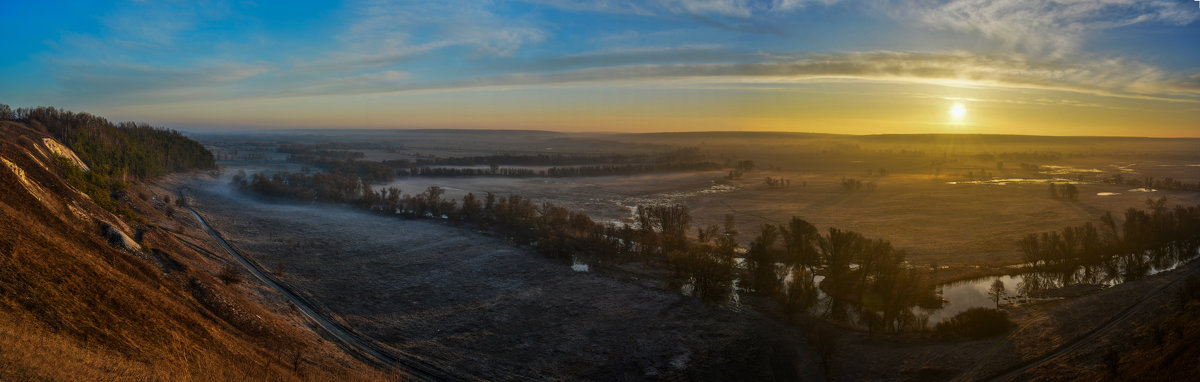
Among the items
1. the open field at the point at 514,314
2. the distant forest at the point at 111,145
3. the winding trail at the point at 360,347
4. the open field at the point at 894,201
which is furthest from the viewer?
the distant forest at the point at 111,145

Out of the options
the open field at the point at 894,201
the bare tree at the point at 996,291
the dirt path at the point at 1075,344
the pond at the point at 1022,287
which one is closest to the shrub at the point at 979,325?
the pond at the point at 1022,287

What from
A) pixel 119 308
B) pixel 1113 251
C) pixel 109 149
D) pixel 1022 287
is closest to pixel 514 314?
pixel 119 308

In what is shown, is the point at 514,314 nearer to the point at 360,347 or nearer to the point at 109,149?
the point at 360,347

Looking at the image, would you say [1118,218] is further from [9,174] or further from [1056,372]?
[9,174]

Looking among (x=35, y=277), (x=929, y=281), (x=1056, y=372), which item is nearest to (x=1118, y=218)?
(x=929, y=281)

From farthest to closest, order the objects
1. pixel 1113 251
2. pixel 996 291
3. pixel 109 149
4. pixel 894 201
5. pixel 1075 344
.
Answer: pixel 894 201
pixel 109 149
pixel 1113 251
pixel 996 291
pixel 1075 344

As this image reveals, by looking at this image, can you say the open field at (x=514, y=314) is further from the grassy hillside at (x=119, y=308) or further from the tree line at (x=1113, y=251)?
the tree line at (x=1113, y=251)
